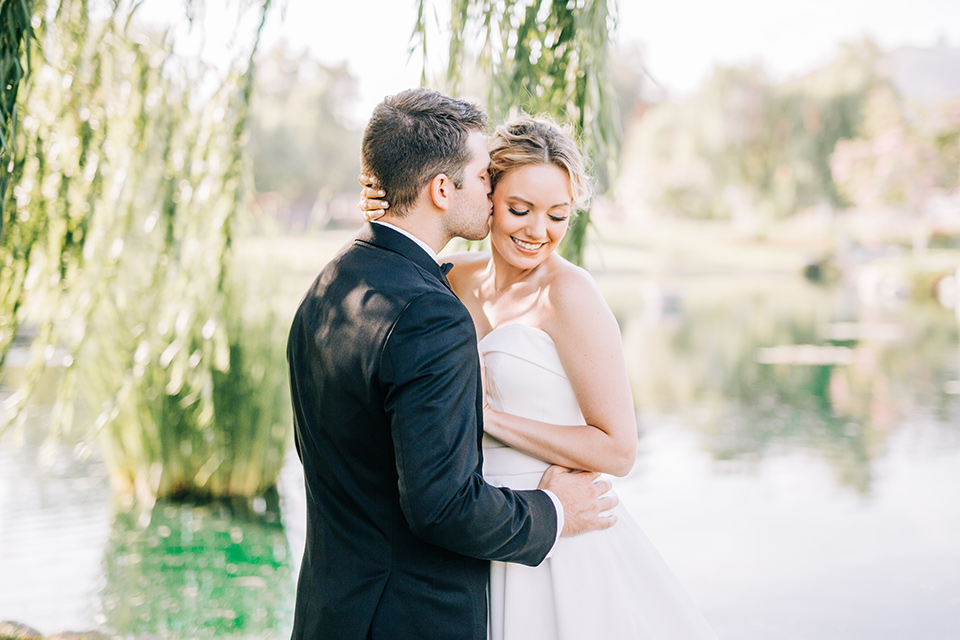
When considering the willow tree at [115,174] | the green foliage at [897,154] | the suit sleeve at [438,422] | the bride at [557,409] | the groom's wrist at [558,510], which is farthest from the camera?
the green foliage at [897,154]

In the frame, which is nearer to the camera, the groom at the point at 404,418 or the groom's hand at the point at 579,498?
the groom at the point at 404,418

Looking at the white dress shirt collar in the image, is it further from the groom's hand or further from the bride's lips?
the groom's hand

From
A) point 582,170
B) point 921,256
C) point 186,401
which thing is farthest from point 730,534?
point 921,256

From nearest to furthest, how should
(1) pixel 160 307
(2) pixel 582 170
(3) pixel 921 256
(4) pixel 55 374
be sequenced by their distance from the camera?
(2) pixel 582 170 < (1) pixel 160 307 < (4) pixel 55 374 < (3) pixel 921 256

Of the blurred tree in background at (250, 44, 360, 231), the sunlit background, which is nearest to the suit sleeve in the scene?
the sunlit background

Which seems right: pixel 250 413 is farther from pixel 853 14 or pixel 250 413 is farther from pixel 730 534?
pixel 853 14

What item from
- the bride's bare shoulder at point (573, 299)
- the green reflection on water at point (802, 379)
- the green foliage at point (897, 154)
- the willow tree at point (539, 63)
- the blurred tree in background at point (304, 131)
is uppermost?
the blurred tree in background at point (304, 131)

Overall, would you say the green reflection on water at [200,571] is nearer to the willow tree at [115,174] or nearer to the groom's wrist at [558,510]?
the willow tree at [115,174]

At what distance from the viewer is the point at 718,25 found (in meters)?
32.8

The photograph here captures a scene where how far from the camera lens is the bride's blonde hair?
172cm

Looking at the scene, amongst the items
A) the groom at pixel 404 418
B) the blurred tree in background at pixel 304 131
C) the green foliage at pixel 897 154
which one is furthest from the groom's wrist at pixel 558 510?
the blurred tree in background at pixel 304 131

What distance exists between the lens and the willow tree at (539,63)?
221 cm

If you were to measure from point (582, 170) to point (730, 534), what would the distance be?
4722 millimetres

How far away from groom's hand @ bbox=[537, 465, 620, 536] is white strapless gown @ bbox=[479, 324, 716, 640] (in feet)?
0.18
